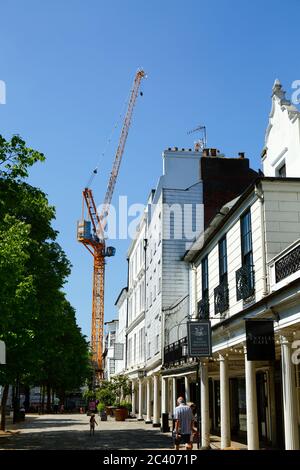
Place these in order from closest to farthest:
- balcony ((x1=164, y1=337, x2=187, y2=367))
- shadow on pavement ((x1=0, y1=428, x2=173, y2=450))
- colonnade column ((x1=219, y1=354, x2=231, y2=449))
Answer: colonnade column ((x1=219, y1=354, x2=231, y2=449))
shadow on pavement ((x1=0, y1=428, x2=173, y2=450))
balcony ((x1=164, y1=337, x2=187, y2=367))

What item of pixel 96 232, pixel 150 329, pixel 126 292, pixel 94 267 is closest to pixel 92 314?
pixel 94 267

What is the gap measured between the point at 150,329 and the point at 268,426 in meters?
19.7

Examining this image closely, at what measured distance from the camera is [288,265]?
13375 mm

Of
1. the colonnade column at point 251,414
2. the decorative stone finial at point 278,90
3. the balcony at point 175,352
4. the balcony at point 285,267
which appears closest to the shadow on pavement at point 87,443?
the balcony at point 175,352

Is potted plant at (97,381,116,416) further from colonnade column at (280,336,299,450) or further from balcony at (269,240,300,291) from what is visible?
colonnade column at (280,336,299,450)

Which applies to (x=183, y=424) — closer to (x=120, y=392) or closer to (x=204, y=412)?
(x=204, y=412)

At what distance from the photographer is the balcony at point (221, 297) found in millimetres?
18609

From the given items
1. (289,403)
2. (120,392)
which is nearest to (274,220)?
(289,403)

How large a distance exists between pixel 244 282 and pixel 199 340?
113 inches

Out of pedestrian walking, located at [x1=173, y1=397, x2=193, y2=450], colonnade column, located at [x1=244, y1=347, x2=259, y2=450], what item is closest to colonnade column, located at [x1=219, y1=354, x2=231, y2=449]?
pedestrian walking, located at [x1=173, y1=397, x2=193, y2=450]

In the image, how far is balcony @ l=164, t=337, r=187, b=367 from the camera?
1038 inches

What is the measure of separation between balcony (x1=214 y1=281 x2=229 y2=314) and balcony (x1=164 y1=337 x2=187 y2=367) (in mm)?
5771
